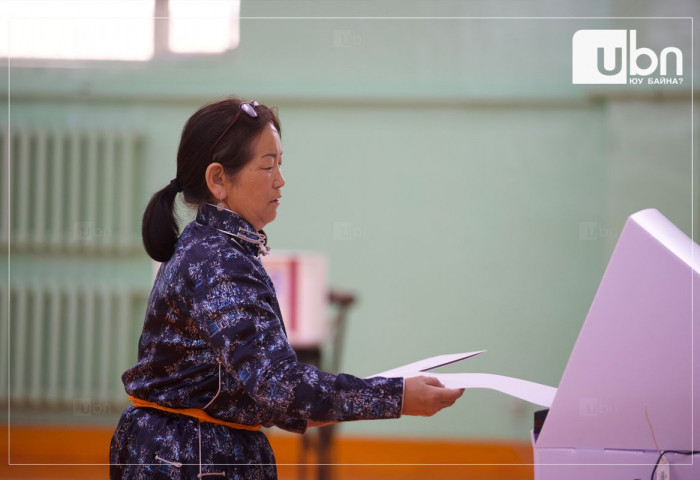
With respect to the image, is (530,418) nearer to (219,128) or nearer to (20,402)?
(20,402)

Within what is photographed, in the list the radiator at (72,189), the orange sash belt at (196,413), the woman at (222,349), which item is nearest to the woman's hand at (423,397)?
the woman at (222,349)

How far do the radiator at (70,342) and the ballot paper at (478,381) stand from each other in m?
2.71

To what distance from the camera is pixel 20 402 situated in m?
3.68

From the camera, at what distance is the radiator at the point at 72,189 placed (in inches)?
146

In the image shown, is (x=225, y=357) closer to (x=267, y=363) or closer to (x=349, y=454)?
(x=267, y=363)

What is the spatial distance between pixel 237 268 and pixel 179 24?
2833 millimetres

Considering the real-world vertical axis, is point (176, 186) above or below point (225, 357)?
above

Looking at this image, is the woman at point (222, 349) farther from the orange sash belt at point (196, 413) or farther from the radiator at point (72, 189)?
the radiator at point (72, 189)

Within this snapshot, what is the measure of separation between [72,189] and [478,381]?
9.72 feet

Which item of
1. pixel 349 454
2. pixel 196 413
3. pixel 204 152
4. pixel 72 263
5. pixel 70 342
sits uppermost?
pixel 204 152

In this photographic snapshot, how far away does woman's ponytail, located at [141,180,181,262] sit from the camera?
1.22 meters

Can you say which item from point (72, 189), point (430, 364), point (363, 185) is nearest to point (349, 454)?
point (363, 185)

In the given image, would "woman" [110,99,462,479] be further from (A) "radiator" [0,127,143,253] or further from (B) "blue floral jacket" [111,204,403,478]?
(A) "radiator" [0,127,143,253]

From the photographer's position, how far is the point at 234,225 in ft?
3.78
